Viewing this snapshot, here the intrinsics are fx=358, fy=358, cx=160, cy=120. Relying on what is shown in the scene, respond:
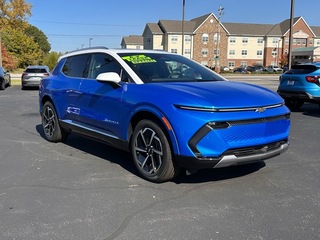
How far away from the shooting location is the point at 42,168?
5164mm

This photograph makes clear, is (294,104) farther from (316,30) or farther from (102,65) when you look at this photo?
(316,30)

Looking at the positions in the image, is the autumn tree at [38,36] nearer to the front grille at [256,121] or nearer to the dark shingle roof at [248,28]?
the dark shingle roof at [248,28]

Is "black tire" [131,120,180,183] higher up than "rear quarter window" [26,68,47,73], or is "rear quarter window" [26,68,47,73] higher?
"rear quarter window" [26,68,47,73]

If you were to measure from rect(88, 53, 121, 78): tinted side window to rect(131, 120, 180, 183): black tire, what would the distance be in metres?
1.07

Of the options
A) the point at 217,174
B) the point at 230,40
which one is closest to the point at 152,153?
the point at 217,174

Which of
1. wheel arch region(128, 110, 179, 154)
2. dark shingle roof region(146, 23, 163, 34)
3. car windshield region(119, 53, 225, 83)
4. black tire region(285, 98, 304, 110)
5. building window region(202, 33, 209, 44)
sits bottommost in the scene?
black tire region(285, 98, 304, 110)

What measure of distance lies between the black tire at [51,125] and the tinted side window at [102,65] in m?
1.39

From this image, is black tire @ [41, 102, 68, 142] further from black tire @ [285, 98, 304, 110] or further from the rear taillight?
black tire @ [285, 98, 304, 110]

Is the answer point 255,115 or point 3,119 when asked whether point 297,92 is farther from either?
point 3,119

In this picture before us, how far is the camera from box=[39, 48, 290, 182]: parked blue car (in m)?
3.91

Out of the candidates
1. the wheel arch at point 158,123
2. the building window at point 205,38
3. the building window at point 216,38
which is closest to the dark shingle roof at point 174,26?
the building window at point 205,38

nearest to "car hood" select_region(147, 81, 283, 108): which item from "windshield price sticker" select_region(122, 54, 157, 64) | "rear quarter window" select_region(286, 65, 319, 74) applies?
"windshield price sticker" select_region(122, 54, 157, 64)

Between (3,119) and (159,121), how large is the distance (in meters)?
6.93

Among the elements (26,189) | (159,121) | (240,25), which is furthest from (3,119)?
(240,25)
